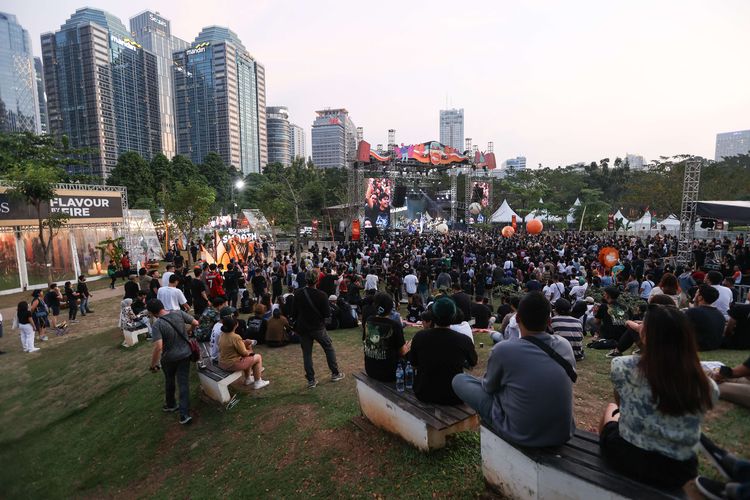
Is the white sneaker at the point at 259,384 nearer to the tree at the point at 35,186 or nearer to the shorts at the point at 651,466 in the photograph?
the shorts at the point at 651,466

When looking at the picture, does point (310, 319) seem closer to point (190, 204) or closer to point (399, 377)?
point (399, 377)

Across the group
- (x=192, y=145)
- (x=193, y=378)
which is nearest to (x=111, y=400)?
→ (x=193, y=378)

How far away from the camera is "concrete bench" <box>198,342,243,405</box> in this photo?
17.1 ft

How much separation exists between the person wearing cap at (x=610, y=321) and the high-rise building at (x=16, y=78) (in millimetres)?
84362

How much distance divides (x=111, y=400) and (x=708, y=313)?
8849 mm

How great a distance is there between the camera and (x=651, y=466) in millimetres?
2047

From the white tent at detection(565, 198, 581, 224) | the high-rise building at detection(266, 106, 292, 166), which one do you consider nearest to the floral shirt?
the white tent at detection(565, 198, 581, 224)

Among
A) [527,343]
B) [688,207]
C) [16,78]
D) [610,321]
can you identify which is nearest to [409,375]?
[527,343]

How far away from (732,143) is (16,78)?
242m

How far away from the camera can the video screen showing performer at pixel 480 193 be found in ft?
108

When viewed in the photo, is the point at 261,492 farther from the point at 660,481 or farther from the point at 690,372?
the point at 690,372

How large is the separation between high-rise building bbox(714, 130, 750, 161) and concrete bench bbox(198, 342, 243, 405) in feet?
684

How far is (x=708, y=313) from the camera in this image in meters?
4.99

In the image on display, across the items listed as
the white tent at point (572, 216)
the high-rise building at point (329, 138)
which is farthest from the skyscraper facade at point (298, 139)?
the white tent at point (572, 216)
